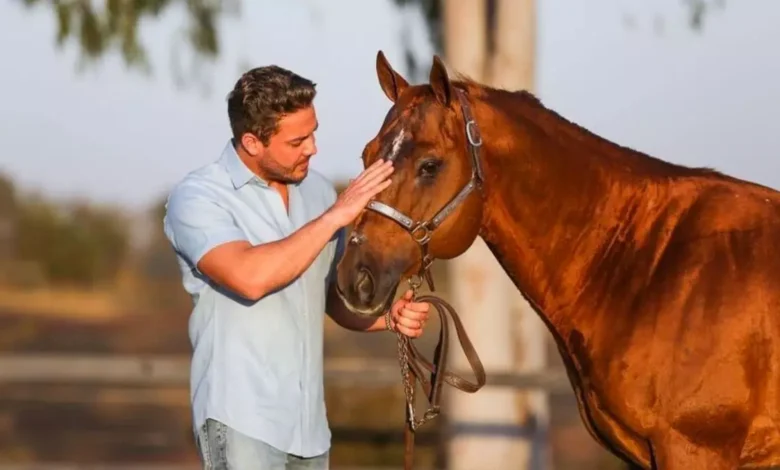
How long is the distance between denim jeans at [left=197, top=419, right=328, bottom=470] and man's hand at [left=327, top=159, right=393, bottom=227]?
24.8 inches

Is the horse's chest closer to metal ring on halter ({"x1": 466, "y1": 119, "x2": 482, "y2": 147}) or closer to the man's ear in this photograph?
metal ring on halter ({"x1": 466, "y1": 119, "x2": 482, "y2": 147})

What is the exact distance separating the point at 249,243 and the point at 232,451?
55 cm

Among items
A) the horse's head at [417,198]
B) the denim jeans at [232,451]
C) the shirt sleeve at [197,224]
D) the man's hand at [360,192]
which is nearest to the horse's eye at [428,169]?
the horse's head at [417,198]

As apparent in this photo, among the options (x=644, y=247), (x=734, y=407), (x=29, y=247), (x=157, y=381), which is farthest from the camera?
(x=29, y=247)

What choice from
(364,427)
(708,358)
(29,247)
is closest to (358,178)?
(708,358)

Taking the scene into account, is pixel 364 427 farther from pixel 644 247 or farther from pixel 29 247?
pixel 29 247

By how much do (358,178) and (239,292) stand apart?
1.46 feet

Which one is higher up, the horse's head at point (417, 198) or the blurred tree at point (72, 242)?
the horse's head at point (417, 198)

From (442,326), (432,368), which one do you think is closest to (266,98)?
(442,326)

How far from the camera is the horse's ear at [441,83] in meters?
3.42

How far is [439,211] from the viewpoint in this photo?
3443 millimetres

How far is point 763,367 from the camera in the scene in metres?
3.47

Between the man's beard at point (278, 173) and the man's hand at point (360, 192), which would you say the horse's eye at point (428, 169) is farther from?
the man's beard at point (278, 173)

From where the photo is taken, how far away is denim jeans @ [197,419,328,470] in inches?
127
